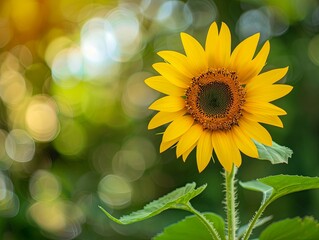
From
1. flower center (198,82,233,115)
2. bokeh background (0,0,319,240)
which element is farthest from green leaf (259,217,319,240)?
bokeh background (0,0,319,240)

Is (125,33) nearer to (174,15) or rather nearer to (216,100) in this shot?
(174,15)

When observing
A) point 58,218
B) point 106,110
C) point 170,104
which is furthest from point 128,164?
point 170,104

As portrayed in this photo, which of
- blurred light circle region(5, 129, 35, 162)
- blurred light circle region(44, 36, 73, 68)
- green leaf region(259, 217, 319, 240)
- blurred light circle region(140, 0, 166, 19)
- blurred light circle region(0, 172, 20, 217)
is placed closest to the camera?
green leaf region(259, 217, 319, 240)

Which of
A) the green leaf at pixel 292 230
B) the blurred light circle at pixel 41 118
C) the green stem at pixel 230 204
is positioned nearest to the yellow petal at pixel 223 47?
the green stem at pixel 230 204

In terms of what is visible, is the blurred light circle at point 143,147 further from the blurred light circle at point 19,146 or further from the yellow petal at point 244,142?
the yellow petal at point 244,142

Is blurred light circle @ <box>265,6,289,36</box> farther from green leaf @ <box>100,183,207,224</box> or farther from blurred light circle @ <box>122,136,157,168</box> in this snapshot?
green leaf @ <box>100,183,207,224</box>

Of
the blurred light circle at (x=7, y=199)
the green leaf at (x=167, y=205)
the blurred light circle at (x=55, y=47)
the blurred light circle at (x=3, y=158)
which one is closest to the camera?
the green leaf at (x=167, y=205)

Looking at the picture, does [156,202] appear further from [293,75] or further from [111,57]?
[111,57]
